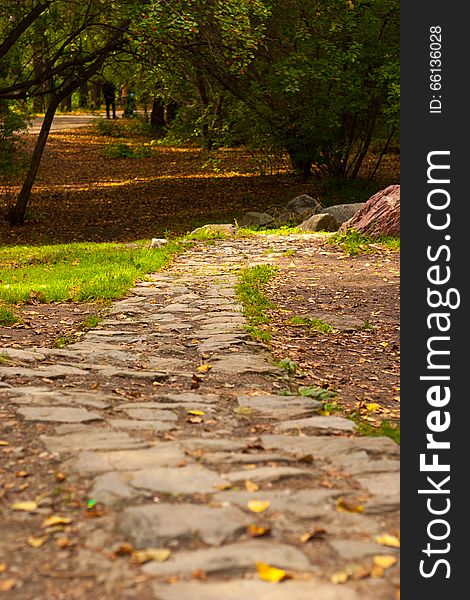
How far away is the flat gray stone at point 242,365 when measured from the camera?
20.3 feet

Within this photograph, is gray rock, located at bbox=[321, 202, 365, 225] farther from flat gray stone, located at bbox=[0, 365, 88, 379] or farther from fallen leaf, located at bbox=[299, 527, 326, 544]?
fallen leaf, located at bbox=[299, 527, 326, 544]

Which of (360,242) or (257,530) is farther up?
(257,530)

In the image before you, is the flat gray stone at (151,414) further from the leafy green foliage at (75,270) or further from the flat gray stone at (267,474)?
the leafy green foliage at (75,270)

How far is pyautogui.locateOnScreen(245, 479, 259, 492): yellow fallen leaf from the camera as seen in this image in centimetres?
371

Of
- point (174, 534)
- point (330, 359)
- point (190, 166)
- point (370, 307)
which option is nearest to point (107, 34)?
point (190, 166)

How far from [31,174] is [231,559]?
16.5 meters

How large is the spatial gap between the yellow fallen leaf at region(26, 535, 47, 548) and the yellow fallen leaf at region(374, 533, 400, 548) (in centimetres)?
126

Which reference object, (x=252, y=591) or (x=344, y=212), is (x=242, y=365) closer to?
(x=252, y=591)

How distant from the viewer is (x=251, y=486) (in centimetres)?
374

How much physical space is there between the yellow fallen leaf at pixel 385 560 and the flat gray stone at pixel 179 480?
82 centimetres

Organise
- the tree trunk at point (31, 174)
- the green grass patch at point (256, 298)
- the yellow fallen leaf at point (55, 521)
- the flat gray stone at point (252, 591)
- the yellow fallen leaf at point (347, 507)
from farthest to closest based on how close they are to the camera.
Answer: the tree trunk at point (31, 174) < the green grass patch at point (256, 298) < the yellow fallen leaf at point (347, 507) < the yellow fallen leaf at point (55, 521) < the flat gray stone at point (252, 591)

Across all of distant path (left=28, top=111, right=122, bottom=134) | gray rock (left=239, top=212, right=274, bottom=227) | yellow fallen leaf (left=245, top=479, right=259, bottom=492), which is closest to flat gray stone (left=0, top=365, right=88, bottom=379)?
yellow fallen leaf (left=245, top=479, right=259, bottom=492)

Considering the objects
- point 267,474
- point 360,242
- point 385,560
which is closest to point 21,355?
Result: point 267,474

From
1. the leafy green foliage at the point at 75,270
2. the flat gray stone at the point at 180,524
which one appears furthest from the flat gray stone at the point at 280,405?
the leafy green foliage at the point at 75,270
